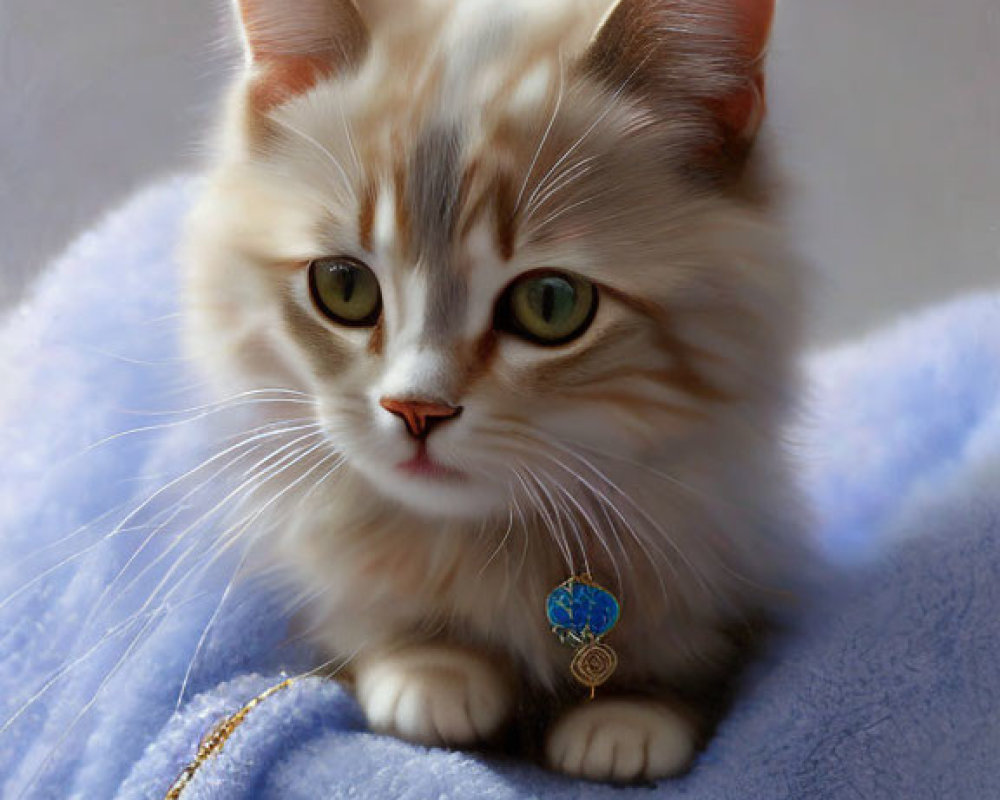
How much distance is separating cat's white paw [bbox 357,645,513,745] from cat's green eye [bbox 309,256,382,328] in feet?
0.72

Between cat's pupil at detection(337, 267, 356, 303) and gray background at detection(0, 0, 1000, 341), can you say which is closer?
cat's pupil at detection(337, 267, 356, 303)

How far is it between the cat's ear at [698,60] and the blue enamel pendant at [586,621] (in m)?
0.28

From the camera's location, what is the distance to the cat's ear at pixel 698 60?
61cm

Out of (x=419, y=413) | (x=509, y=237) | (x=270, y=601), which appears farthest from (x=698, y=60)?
(x=270, y=601)

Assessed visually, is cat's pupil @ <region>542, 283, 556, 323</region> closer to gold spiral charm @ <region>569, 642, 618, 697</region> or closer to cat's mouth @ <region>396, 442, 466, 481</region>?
cat's mouth @ <region>396, 442, 466, 481</region>

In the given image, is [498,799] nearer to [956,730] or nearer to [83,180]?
[956,730]

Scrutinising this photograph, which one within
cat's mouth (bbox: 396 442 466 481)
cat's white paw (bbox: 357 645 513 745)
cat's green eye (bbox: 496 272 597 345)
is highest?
cat's green eye (bbox: 496 272 597 345)

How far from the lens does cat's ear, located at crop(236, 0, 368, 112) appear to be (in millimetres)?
663

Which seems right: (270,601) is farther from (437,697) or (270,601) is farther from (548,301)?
(548,301)

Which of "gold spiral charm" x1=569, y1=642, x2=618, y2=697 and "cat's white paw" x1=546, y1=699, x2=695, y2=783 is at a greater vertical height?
"gold spiral charm" x1=569, y1=642, x2=618, y2=697

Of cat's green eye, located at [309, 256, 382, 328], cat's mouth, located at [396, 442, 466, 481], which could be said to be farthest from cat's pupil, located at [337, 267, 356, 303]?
cat's mouth, located at [396, 442, 466, 481]

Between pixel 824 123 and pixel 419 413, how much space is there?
1.66ft

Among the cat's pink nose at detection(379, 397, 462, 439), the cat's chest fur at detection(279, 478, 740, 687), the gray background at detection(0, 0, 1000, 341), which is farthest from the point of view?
the gray background at detection(0, 0, 1000, 341)

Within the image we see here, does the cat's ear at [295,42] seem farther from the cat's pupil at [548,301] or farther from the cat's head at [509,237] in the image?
the cat's pupil at [548,301]
